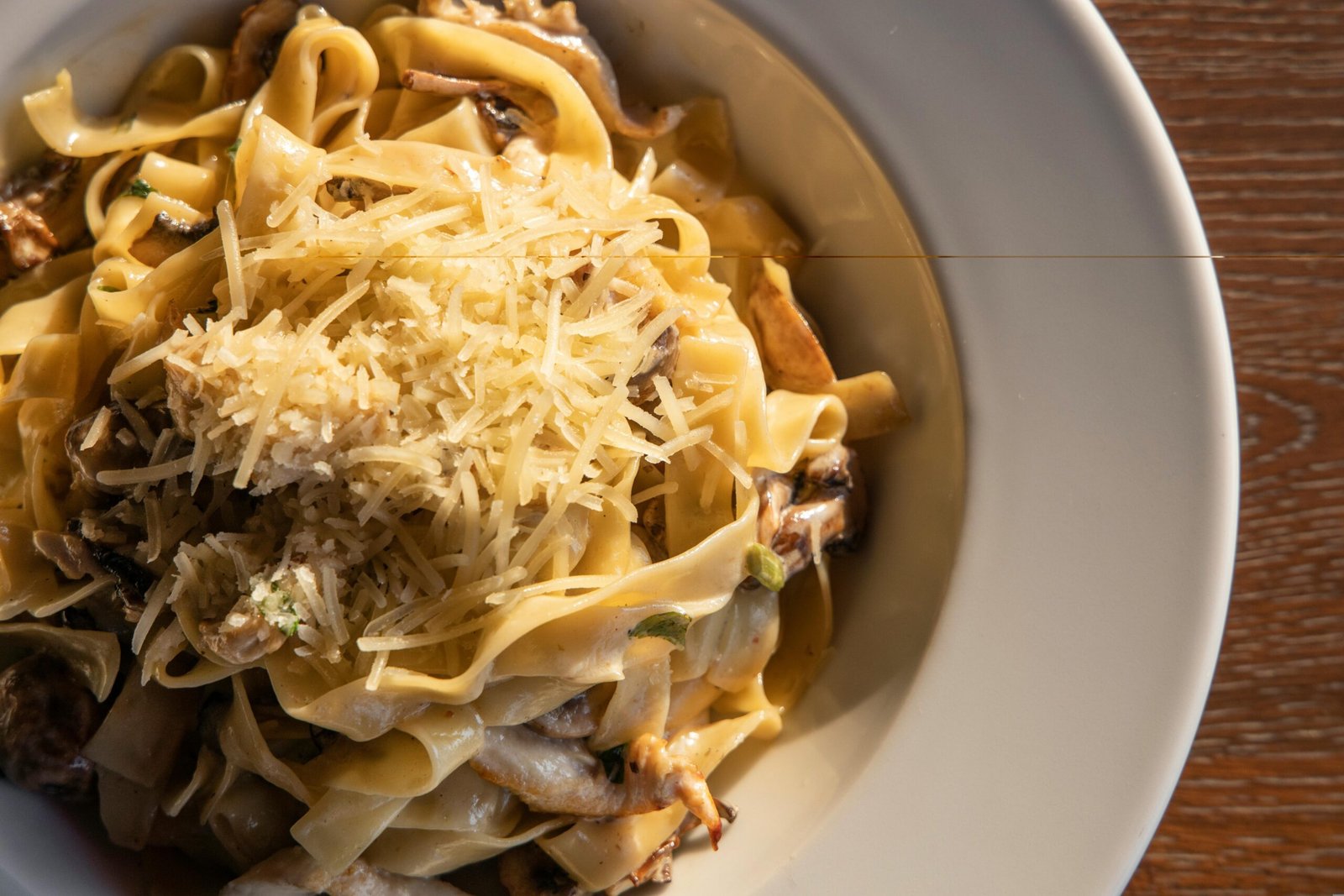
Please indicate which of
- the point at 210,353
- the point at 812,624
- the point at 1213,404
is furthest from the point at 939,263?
the point at 210,353

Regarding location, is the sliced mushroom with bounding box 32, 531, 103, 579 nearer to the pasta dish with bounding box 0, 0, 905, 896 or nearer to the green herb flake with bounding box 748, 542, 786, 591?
the pasta dish with bounding box 0, 0, 905, 896

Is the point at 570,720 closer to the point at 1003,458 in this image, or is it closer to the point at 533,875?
the point at 533,875

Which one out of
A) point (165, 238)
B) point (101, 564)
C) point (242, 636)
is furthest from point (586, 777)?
point (165, 238)

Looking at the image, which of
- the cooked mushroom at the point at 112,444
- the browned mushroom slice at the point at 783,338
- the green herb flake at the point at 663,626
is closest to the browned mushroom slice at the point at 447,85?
the browned mushroom slice at the point at 783,338

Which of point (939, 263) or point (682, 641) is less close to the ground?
point (939, 263)

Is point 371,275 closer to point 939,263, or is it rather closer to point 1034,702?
point 939,263

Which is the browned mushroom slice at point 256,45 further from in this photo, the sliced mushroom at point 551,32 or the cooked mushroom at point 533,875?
the cooked mushroom at point 533,875
